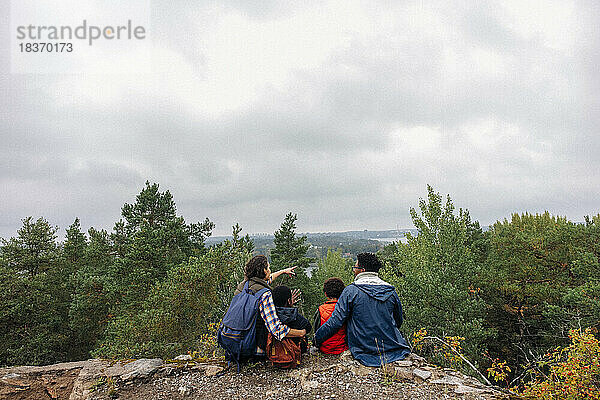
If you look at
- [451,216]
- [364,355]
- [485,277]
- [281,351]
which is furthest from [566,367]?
[485,277]

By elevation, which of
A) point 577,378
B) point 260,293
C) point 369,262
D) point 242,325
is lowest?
point 577,378

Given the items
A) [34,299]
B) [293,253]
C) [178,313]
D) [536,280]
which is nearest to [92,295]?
[34,299]

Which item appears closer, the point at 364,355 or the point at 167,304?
the point at 364,355

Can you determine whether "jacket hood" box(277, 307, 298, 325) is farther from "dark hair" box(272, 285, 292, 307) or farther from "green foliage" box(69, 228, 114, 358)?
"green foliage" box(69, 228, 114, 358)

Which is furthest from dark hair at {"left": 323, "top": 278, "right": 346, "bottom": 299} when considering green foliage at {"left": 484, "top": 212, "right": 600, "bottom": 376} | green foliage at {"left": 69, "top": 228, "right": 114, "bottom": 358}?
green foliage at {"left": 69, "top": 228, "right": 114, "bottom": 358}

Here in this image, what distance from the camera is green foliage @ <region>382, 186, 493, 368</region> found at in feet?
37.7

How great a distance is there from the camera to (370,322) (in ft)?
14.3

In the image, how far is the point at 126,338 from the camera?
13477 mm

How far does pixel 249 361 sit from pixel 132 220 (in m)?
15.9

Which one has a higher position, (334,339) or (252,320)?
(252,320)

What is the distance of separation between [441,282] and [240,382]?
9.81 metres

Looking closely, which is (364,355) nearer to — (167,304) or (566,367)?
(566,367)

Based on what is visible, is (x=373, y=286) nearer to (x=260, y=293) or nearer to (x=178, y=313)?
(x=260, y=293)

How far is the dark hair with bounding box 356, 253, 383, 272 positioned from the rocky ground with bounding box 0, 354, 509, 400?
1.27 metres
